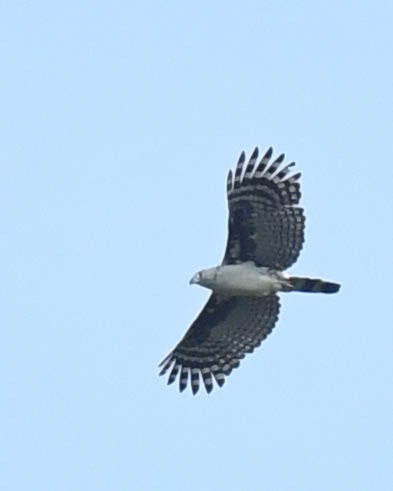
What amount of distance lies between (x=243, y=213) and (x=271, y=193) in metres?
0.53

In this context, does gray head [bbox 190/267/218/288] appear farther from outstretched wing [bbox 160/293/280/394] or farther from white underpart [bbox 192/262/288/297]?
outstretched wing [bbox 160/293/280/394]

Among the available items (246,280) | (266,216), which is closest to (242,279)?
(246,280)

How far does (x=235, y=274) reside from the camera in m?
31.6

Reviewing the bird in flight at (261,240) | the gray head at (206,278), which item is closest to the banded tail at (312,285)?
the bird in flight at (261,240)

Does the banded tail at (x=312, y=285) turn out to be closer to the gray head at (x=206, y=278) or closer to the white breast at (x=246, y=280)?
the white breast at (x=246, y=280)

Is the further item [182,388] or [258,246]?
[182,388]

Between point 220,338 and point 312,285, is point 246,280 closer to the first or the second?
point 312,285

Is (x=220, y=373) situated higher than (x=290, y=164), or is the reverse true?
(x=290, y=164)

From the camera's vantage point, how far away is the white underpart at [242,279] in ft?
103

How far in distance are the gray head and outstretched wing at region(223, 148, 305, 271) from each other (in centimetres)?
41

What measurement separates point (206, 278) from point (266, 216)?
4.59ft

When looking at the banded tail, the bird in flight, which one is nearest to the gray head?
the bird in flight

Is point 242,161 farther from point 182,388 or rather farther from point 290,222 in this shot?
point 182,388

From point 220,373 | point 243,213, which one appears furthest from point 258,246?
point 220,373
